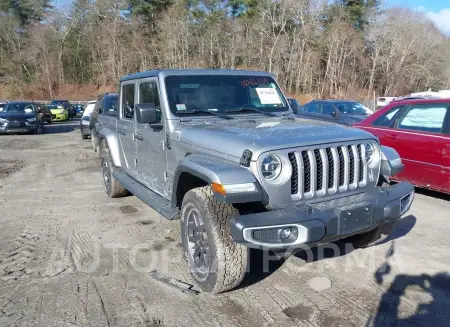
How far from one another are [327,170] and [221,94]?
1.80 meters

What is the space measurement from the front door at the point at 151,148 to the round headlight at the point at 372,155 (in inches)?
82.1

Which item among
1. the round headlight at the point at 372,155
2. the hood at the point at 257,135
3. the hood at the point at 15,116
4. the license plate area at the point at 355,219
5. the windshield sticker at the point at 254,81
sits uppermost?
the windshield sticker at the point at 254,81

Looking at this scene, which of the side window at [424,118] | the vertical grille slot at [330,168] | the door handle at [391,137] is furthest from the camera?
the door handle at [391,137]

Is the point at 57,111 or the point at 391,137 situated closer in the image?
the point at 391,137

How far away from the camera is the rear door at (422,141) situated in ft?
19.3

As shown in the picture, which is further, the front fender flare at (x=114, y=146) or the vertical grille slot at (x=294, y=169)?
the front fender flare at (x=114, y=146)

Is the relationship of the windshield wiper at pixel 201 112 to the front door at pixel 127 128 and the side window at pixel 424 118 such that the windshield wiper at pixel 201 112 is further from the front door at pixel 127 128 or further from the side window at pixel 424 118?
the side window at pixel 424 118

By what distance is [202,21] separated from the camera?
4412cm

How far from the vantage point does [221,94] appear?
4.58 metres

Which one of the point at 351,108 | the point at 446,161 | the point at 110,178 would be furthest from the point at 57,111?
the point at 446,161

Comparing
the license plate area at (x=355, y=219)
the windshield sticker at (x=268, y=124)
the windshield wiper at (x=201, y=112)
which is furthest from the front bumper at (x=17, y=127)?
the license plate area at (x=355, y=219)

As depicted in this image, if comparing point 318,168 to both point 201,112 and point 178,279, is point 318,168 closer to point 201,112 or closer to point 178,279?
point 201,112

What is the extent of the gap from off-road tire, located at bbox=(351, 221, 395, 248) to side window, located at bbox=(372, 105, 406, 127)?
10.5 feet

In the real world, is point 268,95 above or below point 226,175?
above
